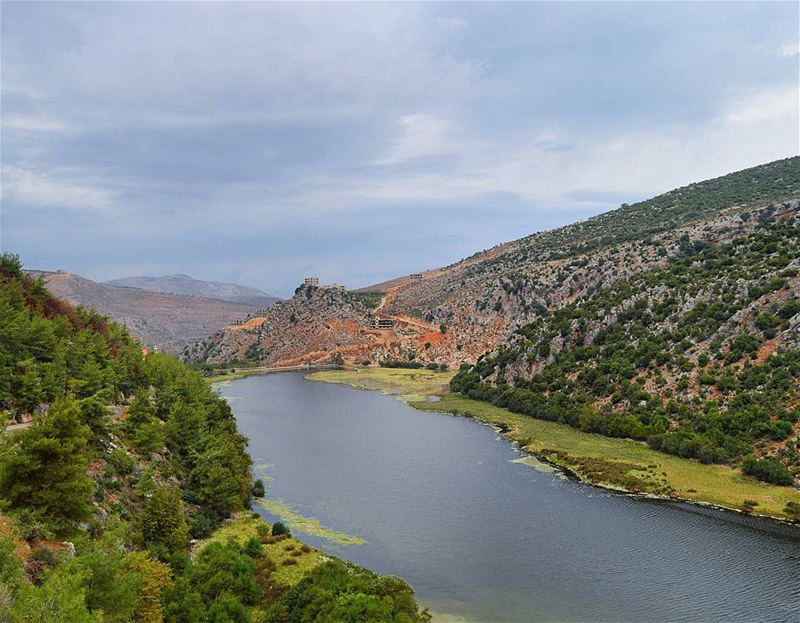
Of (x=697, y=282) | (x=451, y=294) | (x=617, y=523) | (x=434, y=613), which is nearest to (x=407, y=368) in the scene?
(x=451, y=294)

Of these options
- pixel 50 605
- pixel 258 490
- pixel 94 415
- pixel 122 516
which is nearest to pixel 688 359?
pixel 258 490

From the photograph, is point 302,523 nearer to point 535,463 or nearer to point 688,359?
point 535,463

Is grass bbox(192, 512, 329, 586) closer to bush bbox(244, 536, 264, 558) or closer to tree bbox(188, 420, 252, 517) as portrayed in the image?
bush bbox(244, 536, 264, 558)

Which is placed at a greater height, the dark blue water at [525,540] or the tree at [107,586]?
the tree at [107,586]

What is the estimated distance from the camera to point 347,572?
98.2 ft

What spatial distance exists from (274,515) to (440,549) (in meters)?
14.7

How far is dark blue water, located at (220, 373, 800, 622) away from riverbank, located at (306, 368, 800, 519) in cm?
250

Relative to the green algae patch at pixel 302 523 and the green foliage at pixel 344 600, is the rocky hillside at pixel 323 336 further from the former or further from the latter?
the green foliage at pixel 344 600

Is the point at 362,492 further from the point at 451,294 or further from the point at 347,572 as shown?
the point at 451,294

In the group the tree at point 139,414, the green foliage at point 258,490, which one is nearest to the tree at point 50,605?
the tree at point 139,414

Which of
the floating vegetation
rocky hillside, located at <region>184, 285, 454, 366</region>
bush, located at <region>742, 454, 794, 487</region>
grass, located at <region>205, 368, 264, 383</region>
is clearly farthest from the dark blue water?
rocky hillside, located at <region>184, 285, 454, 366</region>

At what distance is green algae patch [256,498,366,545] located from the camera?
40750mm

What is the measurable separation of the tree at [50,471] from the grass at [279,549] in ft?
33.9

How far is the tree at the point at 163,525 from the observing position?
1297 inches
